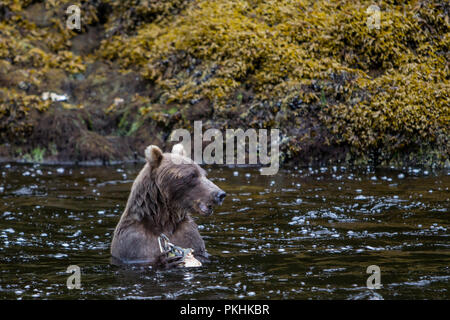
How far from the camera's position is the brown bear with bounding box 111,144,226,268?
23.8 feet

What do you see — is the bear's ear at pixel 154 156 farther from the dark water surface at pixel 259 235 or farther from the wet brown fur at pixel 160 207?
the dark water surface at pixel 259 235

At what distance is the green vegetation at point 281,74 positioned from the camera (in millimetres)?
13789

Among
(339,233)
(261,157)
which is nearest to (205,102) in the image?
(261,157)

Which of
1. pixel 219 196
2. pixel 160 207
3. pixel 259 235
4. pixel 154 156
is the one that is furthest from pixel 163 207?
pixel 259 235

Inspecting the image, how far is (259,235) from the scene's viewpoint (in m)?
8.96

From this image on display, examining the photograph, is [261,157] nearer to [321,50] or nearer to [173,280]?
[321,50]

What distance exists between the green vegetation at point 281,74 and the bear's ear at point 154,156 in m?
7.07

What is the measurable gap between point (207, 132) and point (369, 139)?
3531 millimetres

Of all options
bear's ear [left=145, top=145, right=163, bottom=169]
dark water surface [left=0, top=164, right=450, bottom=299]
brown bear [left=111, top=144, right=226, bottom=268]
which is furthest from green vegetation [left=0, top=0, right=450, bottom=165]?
bear's ear [left=145, top=145, right=163, bottom=169]

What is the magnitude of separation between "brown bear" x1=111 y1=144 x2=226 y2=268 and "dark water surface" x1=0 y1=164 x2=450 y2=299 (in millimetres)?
245

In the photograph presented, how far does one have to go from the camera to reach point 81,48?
18.1 meters

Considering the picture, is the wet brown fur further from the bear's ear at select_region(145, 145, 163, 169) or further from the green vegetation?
the green vegetation

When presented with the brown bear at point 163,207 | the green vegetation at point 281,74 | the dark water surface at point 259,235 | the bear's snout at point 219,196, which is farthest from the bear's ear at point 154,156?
the green vegetation at point 281,74

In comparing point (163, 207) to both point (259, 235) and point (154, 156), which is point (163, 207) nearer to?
point (154, 156)
